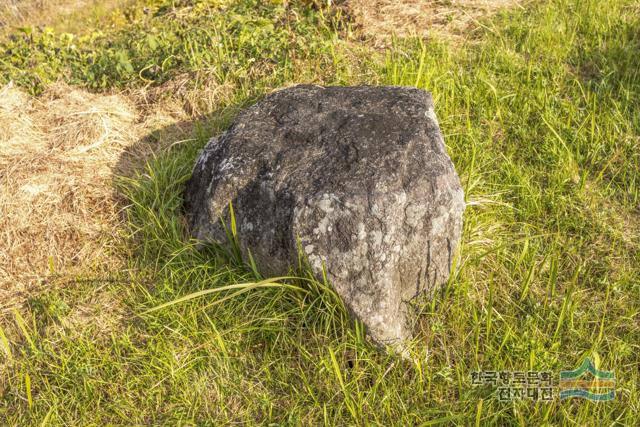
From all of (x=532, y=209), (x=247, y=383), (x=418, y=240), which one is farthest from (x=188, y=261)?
(x=532, y=209)

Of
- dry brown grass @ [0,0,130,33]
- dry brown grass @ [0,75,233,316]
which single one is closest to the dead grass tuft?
dry brown grass @ [0,75,233,316]

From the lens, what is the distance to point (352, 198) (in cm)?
243

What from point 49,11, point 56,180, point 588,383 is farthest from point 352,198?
point 49,11

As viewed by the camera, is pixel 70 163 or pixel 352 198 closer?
pixel 352 198

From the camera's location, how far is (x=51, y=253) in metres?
2.96

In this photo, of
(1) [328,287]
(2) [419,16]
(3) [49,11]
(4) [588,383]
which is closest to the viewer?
(4) [588,383]

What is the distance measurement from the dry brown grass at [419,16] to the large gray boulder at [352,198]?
1757 mm

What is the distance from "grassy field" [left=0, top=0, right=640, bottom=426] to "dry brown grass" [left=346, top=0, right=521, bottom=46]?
0.49ft

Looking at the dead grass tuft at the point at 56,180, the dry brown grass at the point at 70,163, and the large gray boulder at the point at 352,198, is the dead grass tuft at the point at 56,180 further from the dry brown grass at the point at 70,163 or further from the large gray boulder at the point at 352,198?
the large gray boulder at the point at 352,198

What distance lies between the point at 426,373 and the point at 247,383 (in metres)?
0.77

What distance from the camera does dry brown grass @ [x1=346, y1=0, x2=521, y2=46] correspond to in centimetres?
444

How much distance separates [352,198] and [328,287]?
0.40 meters

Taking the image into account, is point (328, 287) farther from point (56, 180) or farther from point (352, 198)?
point (56, 180)

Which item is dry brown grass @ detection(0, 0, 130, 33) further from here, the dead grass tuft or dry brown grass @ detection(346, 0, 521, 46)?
dry brown grass @ detection(346, 0, 521, 46)
